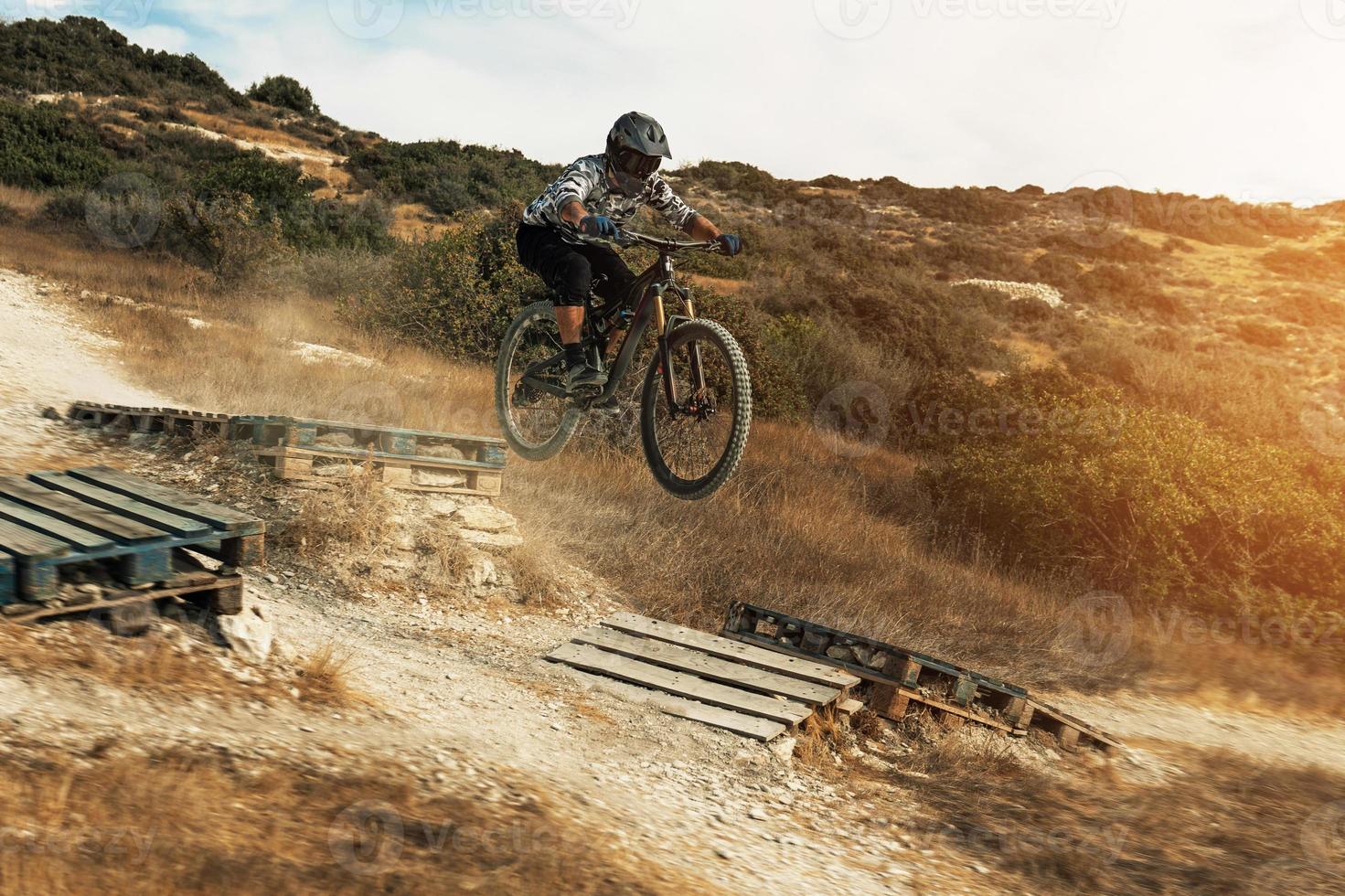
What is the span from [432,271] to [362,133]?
36.9 m

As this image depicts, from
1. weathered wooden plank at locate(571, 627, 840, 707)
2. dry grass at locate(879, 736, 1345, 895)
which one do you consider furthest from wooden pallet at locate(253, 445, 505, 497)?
dry grass at locate(879, 736, 1345, 895)

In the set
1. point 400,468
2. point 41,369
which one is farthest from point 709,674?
point 41,369

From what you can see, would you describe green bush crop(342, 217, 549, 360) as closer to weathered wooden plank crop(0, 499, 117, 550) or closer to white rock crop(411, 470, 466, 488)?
white rock crop(411, 470, 466, 488)

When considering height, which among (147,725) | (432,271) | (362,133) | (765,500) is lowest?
(147,725)

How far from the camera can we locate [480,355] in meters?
16.0

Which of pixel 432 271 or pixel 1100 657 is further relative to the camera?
pixel 432 271

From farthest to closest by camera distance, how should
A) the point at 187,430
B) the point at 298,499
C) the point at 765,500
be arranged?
the point at 765,500
the point at 187,430
the point at 298,499

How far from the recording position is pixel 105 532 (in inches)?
193

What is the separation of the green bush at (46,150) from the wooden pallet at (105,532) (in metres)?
27.0

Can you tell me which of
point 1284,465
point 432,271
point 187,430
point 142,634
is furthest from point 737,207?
point 142,634

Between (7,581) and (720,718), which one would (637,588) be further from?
(7,581)

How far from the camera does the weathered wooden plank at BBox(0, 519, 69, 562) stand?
4.36 m

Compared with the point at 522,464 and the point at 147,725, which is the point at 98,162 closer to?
the point at 522,464

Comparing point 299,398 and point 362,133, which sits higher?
point 362,133
